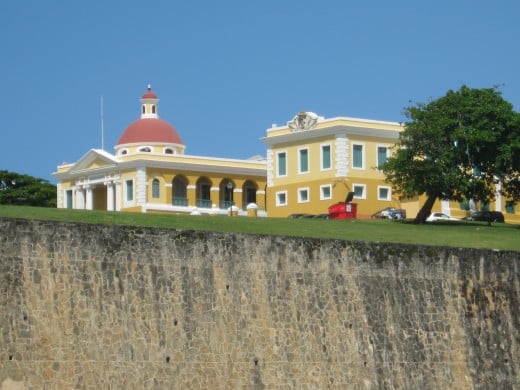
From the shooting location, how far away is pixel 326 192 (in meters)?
84.1

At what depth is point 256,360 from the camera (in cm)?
3416

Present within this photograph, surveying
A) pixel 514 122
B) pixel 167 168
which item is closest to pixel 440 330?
pixel 514 122

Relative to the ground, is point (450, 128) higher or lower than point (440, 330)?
higher

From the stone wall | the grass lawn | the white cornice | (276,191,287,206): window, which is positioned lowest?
the stone wall

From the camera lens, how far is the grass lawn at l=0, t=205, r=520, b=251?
136 feet

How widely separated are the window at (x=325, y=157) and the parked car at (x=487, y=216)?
Answer: 8679mm

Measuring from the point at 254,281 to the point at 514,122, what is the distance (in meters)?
34.1

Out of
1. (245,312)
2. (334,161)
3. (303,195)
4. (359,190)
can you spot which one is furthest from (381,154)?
(245,312)

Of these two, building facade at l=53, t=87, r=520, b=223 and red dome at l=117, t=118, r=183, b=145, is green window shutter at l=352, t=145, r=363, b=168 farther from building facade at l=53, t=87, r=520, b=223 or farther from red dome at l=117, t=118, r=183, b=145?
red dome at l=117, t=118, r=183, b=145

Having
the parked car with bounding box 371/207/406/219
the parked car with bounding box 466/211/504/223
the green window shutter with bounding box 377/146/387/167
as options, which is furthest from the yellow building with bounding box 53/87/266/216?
the parked car with bounding box 466/211/504/223

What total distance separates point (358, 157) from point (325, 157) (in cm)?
191

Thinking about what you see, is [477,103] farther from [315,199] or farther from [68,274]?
[68,274]

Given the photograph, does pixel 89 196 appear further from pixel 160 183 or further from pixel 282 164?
pixel 282 164

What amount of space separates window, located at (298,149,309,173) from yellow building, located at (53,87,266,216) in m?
4.80
